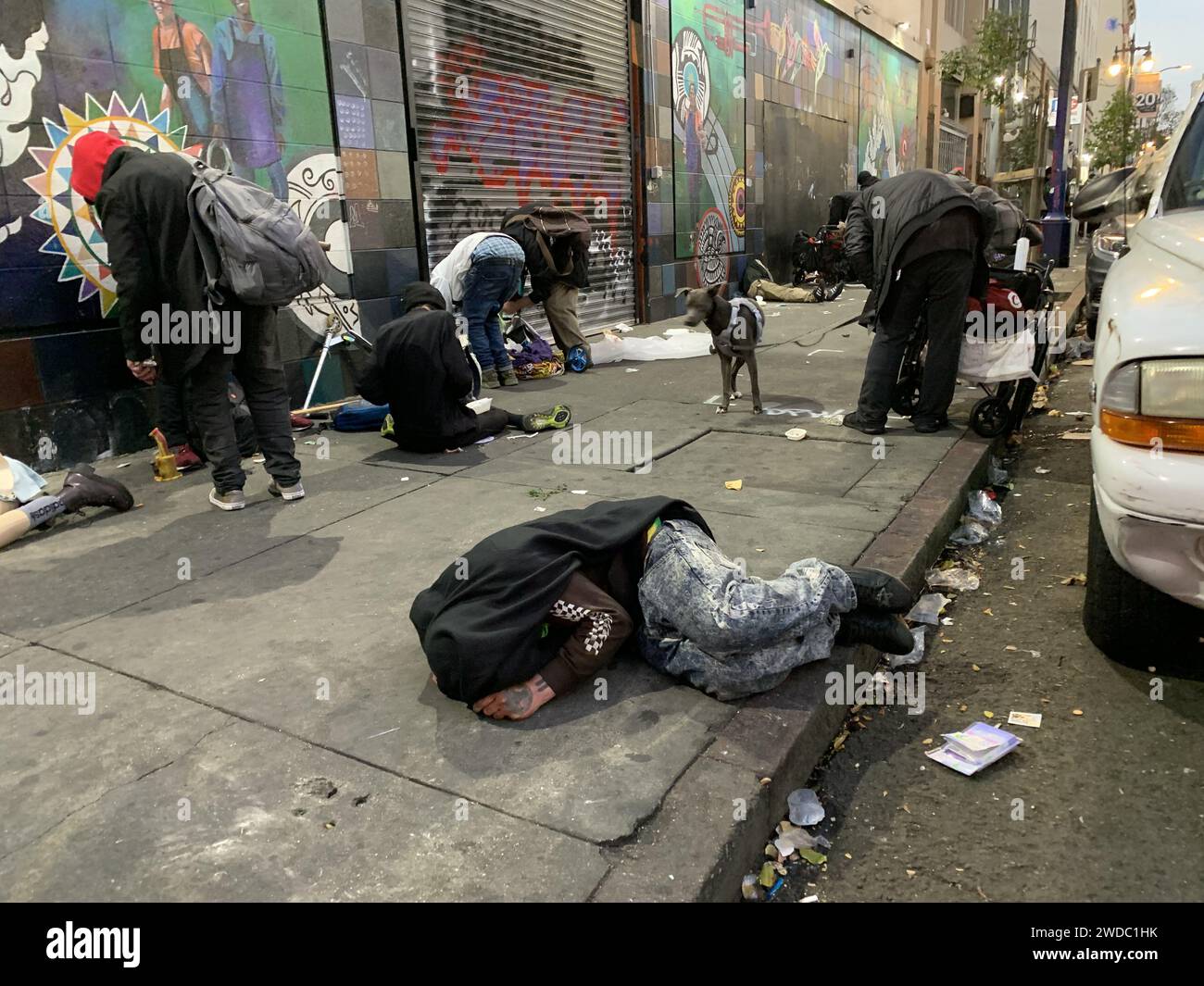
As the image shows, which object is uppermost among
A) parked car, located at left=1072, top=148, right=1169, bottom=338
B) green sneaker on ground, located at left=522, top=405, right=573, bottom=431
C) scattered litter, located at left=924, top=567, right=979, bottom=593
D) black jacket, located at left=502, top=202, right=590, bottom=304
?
parked car, located at left=1072, top=148, right=1169, bottom=338

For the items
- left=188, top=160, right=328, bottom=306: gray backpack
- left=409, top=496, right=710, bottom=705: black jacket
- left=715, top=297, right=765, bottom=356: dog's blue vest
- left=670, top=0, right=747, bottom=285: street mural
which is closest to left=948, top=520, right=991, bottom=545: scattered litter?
left=409, top=496, right=710, bottom=705: black jacket

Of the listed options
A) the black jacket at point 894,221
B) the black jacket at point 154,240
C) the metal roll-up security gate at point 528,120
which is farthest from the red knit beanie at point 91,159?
the black jacket at point 894,221

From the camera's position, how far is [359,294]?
296 inches

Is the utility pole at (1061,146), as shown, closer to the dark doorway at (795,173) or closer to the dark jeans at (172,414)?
the dark doorway at (795,173)

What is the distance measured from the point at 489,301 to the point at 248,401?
10.9ft

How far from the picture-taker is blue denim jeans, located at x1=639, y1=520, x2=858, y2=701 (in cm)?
275

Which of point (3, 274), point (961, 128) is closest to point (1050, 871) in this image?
point (3, 274)

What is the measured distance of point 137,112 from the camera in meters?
5.77

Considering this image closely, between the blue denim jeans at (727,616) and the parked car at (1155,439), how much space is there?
2.81 ft

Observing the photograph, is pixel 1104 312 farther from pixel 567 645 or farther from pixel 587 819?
pixel 587 819

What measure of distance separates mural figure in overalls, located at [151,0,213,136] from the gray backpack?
1741 millimetres

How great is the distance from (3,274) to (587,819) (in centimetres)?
504

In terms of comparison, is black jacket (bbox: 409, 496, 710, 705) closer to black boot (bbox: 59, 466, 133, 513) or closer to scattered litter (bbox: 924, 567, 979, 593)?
scattered litter (bbox: 924, 567, 979, 593)

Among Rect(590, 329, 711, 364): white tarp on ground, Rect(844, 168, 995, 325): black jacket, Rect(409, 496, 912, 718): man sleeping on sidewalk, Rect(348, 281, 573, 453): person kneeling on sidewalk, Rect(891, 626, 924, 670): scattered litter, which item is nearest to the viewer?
Rect(409, 496, 912, 718): man sleeping on sidewalk
